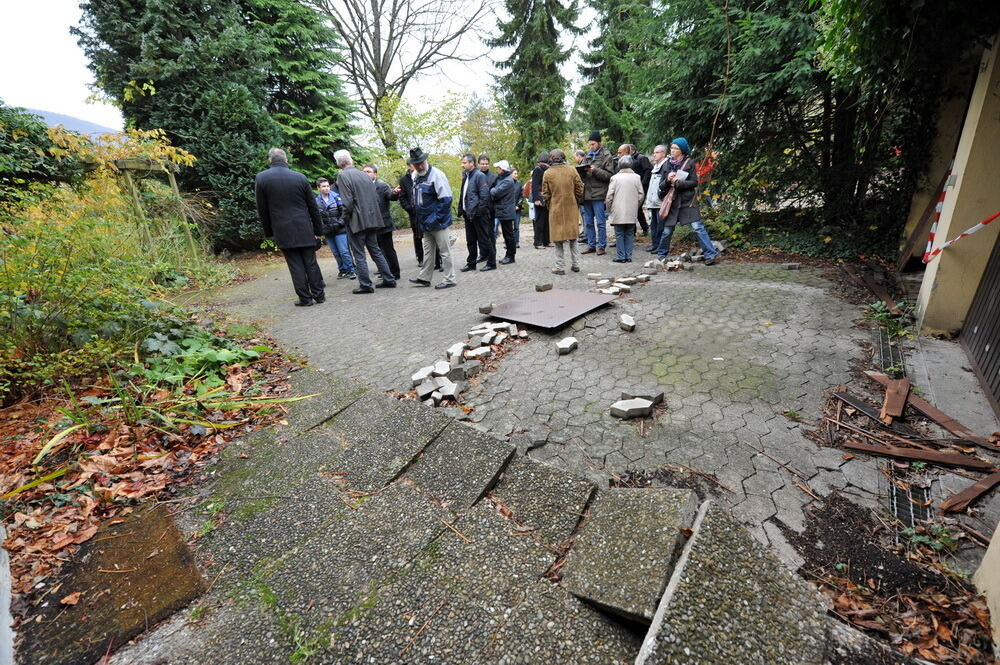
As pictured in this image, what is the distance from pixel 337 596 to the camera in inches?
70.9

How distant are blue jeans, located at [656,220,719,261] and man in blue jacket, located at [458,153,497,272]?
10.4 feet

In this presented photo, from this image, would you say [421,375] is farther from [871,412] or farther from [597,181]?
[597,181]

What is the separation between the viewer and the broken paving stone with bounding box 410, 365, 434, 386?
373 cm

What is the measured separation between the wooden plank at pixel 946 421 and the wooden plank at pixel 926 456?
0.70ft

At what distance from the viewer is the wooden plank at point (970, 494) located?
2104 millimetres

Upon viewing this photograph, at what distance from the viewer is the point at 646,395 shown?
321cm

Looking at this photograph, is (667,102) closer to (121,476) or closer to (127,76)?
(121,476)

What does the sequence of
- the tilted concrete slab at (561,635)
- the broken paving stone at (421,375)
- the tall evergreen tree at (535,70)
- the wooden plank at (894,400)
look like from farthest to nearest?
the tall evergreen tree at (535,70), the broken paving stone at (421,375), the wooden plank at (894,400), the tilted concrete slab at (561,635)

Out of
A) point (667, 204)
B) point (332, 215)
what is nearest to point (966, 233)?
point (667, 204)

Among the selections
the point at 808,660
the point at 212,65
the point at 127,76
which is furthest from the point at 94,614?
the point at 127,76

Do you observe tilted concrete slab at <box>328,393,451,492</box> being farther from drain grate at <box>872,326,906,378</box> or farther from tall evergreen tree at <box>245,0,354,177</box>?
tall evergreen tree at <box>245,0,354,177</box>

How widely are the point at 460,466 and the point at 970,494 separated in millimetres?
2681

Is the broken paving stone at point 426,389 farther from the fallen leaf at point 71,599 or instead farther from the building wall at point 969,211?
the building wall at point 969,211

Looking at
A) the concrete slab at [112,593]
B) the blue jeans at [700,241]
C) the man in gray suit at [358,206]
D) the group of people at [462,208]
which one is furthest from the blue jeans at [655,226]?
the concrete slab at [112,593]
